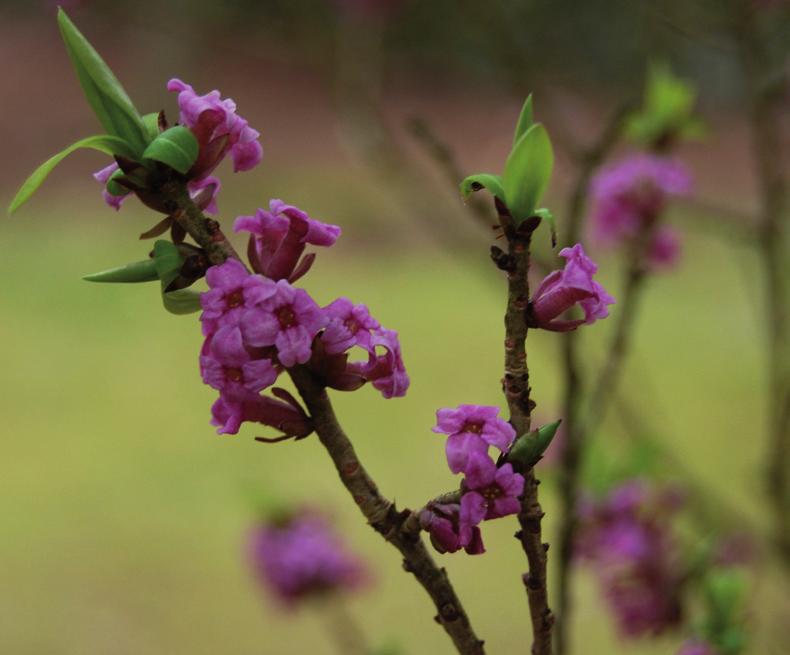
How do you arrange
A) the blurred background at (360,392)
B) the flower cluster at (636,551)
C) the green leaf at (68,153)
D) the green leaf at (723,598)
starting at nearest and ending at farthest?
1. the green leaf at (68,153)
2. the green leaf at (723,598)
3. the flower cluster at (636,551)
4. the blurred background at (360,392)

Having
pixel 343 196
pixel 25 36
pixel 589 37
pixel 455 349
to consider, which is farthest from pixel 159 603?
pixel 25 36

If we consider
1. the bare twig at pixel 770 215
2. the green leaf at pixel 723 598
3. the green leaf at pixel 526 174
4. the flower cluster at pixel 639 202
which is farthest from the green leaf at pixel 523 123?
the bare twig at pixel 770 215

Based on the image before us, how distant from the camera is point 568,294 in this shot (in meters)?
0.36

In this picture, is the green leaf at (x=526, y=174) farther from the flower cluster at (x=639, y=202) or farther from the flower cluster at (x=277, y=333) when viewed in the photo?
the flower cluster at (x=639, y=202)

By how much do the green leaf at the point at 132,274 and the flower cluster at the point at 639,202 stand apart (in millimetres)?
567

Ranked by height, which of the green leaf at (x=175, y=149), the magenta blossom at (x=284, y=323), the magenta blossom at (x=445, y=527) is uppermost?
the green leaf at (x=175, y=149)

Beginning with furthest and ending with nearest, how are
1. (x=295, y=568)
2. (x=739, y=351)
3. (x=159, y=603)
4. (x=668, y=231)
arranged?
1. (x=739, y=351)
2. (x=159, y=603)
3. (x=295, y=568)
4. (x=668, y=231)

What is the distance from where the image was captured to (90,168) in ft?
18.3

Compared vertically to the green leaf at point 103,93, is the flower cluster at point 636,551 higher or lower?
higher

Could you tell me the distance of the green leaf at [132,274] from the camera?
1.15ft

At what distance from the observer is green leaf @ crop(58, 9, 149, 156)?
1.09ft

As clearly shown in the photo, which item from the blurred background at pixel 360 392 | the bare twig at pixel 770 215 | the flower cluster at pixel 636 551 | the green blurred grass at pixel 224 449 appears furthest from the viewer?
the green blurred grass at pixel 224 449

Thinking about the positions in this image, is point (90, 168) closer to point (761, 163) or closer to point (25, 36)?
point (25, 36)

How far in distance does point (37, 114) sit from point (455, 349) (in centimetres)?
421
